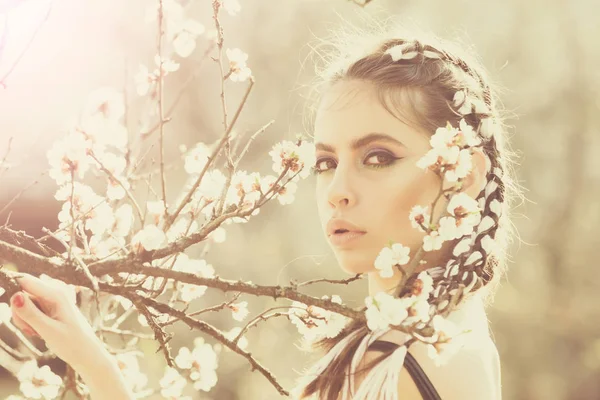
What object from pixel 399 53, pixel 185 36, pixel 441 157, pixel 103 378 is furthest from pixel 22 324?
pixel 399 53

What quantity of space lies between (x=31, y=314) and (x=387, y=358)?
0.53 metres

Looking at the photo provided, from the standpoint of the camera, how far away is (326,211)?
1.19 meters

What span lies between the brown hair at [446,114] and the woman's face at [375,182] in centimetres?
4

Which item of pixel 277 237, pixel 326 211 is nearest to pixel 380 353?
pixel 326 211

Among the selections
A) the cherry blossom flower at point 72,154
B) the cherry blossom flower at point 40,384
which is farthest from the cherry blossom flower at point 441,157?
the cherry blossom flower at point 40,384

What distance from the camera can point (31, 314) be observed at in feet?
2.63

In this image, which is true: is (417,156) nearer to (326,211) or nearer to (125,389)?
(326,211)

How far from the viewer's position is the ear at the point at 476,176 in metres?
1.14

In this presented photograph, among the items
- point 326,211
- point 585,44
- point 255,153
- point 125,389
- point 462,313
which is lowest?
point 125,389

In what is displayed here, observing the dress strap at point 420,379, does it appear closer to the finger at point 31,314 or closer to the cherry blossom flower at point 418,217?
the cherry blossom flower at point 418,217

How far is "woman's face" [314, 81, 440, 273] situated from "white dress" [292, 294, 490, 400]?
0.14m

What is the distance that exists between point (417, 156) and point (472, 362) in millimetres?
366

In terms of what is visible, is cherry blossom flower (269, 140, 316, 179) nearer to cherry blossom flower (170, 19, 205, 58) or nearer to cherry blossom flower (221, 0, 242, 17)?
cherry blossom flower (221, 0, 242, 17)

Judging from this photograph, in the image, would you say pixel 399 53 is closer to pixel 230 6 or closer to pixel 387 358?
pixel 230 6
